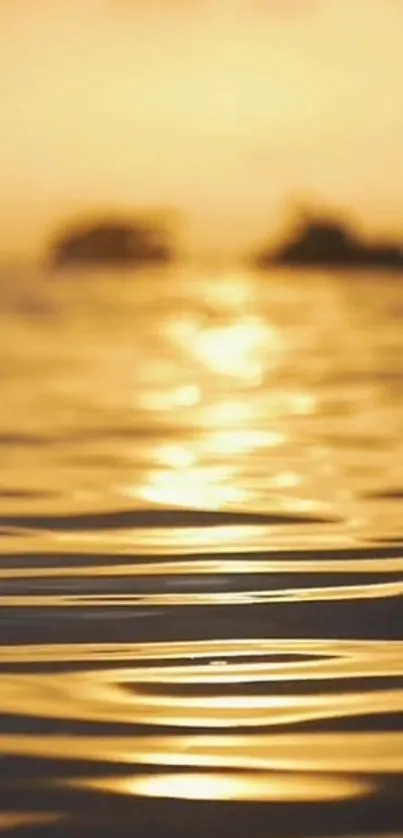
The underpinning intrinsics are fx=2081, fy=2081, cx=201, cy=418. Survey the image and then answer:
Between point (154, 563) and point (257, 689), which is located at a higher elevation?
point (154, 563)

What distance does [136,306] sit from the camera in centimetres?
2745

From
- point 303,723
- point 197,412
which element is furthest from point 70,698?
point 197,412

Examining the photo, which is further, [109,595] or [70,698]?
[109,595]

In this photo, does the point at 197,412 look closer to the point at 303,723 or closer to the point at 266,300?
the point at 303,723

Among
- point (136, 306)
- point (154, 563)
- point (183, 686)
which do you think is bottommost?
point (183, 686)

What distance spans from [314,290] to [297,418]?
1058 inches

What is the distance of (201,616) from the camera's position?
464 centimetres

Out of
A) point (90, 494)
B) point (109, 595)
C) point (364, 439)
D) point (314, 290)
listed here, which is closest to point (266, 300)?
point (314, 290)

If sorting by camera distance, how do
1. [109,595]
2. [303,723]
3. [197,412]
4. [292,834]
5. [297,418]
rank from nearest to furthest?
[292,834] < [303,723] < [109,595] < [297,418] < [197,412]

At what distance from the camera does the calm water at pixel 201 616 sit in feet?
10.7

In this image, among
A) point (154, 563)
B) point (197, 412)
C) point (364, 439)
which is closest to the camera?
point (154, 563)

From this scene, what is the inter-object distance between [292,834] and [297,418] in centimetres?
712

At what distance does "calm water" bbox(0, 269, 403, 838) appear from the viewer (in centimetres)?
328

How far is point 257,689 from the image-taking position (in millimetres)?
3928
